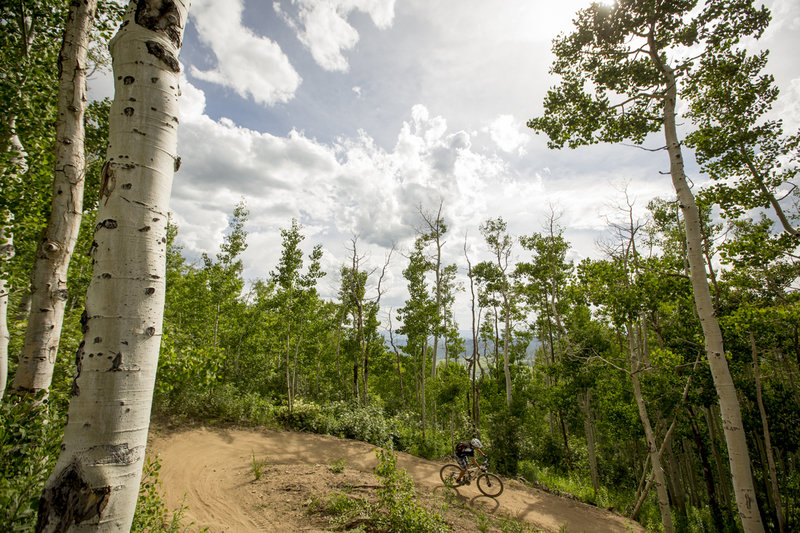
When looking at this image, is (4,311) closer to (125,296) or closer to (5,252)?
(5,252)

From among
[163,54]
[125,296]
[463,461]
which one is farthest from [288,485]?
[163,54]

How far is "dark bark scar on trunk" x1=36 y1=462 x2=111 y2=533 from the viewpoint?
1.05 meters

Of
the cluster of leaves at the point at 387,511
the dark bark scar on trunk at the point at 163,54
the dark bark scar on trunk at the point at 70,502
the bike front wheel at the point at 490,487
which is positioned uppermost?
the dark bark scar on trunk at the point at 163,54

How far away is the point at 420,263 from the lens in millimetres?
20422

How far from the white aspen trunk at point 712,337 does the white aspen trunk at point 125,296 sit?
6.96 metres

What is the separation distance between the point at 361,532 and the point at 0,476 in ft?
15.2

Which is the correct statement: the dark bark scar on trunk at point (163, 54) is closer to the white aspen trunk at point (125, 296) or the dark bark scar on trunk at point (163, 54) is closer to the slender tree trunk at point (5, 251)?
the white aspen trunk at point (125, 296)

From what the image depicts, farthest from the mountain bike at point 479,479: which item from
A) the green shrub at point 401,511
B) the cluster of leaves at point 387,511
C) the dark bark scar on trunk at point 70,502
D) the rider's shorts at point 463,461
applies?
the dark bark scar on trunk at point 70,502

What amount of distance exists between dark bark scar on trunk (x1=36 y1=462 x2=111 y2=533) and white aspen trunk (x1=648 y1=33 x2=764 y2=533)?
700cm

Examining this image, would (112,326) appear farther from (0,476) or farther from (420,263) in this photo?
(420,263)

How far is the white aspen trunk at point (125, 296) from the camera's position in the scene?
1088 mm

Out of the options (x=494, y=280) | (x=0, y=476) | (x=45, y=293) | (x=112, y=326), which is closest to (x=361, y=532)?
(x=0, y=476)

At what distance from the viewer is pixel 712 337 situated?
5355 mm

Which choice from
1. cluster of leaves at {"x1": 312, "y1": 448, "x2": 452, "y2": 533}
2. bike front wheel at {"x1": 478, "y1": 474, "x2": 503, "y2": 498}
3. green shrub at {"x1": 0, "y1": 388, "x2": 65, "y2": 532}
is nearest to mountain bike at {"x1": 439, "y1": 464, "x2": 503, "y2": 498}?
bike front wheel at {"x1": 478, "y1": 474, "x2": 503, "y2": 498}
